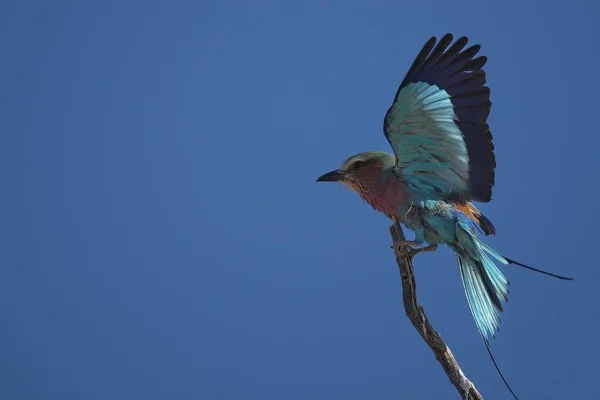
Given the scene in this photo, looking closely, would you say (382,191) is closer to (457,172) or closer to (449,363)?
(457,172)

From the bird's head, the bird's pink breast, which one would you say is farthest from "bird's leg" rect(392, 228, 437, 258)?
the bird's head

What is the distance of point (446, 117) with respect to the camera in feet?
7.97

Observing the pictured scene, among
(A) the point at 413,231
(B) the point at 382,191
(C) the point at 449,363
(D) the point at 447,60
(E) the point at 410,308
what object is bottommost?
(C) the point at 449,363

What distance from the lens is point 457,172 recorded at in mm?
2523

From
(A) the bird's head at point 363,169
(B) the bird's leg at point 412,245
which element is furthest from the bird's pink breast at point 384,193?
(B) the bird's leg at point 412,245

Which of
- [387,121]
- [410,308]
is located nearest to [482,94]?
[387,121]

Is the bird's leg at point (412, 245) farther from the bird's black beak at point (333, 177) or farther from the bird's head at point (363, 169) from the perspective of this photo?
the bird's black beak at point (333, 177)

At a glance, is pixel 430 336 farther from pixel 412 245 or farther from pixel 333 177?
pixel 333 177

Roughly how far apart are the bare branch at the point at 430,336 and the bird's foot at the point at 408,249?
0.02 m

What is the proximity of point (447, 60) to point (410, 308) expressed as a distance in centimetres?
81

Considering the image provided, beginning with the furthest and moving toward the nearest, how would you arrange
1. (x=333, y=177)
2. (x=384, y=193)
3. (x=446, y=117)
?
(x=333, y=177)
(x=384, y=193)
(x=446, y=117)

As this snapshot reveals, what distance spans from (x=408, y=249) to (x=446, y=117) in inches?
18.0

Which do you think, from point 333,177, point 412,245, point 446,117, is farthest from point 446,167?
point 333,177

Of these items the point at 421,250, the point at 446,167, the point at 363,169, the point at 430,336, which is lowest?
the point at 430,336
